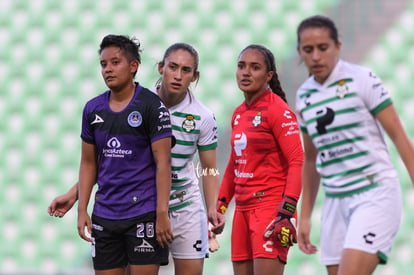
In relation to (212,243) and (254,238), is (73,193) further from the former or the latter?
(254,238)

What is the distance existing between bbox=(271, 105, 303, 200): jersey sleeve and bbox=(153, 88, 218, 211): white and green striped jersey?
428mm

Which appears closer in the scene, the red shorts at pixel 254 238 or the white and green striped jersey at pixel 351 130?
the white and green striped jersey at pixel 351 130

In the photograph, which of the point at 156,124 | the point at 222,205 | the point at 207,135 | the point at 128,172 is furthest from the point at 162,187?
the point at 222,205

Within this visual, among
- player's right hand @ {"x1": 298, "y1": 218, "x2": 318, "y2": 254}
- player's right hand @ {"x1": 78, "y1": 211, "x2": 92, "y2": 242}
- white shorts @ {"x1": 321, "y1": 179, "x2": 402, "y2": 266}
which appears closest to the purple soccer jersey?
player's right hand @ {"x1": 78, "y1": 211, "x2": 92, "y2": 242}

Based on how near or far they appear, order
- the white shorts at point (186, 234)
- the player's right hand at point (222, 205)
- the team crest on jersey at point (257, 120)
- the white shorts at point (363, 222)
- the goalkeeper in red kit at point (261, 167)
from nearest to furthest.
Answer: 1. the white shorts at point (363, 222)
2. the goalkeeper in red kit at point (261, 167)
3. the team crest on jersey at point (257, 120)
4. the white shorts at point (186, 234)
5. the player's right hand at point (222, 205)

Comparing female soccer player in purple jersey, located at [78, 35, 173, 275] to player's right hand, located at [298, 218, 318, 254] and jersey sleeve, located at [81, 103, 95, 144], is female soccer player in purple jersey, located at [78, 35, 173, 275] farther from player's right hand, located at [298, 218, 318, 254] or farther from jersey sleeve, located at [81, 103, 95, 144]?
player's right hand, located at [298, 218, 318, 254]

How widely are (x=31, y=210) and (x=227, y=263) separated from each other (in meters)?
2.13

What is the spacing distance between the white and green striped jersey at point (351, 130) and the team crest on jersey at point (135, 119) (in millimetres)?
946

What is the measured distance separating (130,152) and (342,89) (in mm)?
1160

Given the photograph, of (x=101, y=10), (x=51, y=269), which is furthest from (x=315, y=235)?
(x=101, y=10)

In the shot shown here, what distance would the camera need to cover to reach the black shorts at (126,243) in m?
4.41

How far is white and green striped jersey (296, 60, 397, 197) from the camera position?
12.5ft

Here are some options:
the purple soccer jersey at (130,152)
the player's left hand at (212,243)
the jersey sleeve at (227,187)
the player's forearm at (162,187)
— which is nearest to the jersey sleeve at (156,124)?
the purple soccer jersey at (130,152)

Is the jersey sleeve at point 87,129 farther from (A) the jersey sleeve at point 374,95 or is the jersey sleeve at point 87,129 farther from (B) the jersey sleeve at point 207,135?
(A) the jersey sleeve at point 374,95
